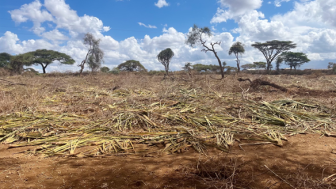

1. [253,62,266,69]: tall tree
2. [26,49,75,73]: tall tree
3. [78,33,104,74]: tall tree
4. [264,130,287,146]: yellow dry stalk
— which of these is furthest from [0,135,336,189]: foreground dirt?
[253,62,266,69]: tall tree

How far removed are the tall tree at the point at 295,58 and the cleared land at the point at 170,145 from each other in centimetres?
2570

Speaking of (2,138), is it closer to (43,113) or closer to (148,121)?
(43,113)

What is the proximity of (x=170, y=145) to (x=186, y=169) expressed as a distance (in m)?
0.72

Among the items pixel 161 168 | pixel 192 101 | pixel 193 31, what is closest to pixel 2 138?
pixel 161 168

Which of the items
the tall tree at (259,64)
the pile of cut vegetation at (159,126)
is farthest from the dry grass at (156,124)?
the tall tree at (259,64)

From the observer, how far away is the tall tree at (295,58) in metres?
26.1

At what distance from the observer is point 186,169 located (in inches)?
77.8

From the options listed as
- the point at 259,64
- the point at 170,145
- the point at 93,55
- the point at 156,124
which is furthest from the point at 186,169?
the point at 259,64

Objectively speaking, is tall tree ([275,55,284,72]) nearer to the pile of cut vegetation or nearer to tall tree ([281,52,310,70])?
tall tree ([281,52,310,70])

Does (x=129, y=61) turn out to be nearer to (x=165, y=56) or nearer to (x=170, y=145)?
(x=165, y=56)

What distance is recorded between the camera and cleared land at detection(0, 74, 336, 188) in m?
1.80

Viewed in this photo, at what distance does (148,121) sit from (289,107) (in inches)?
115

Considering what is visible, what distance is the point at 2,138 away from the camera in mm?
2998

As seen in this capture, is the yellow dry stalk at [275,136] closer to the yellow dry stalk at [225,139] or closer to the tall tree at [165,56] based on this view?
the yellow dry stalk at [225,139]
